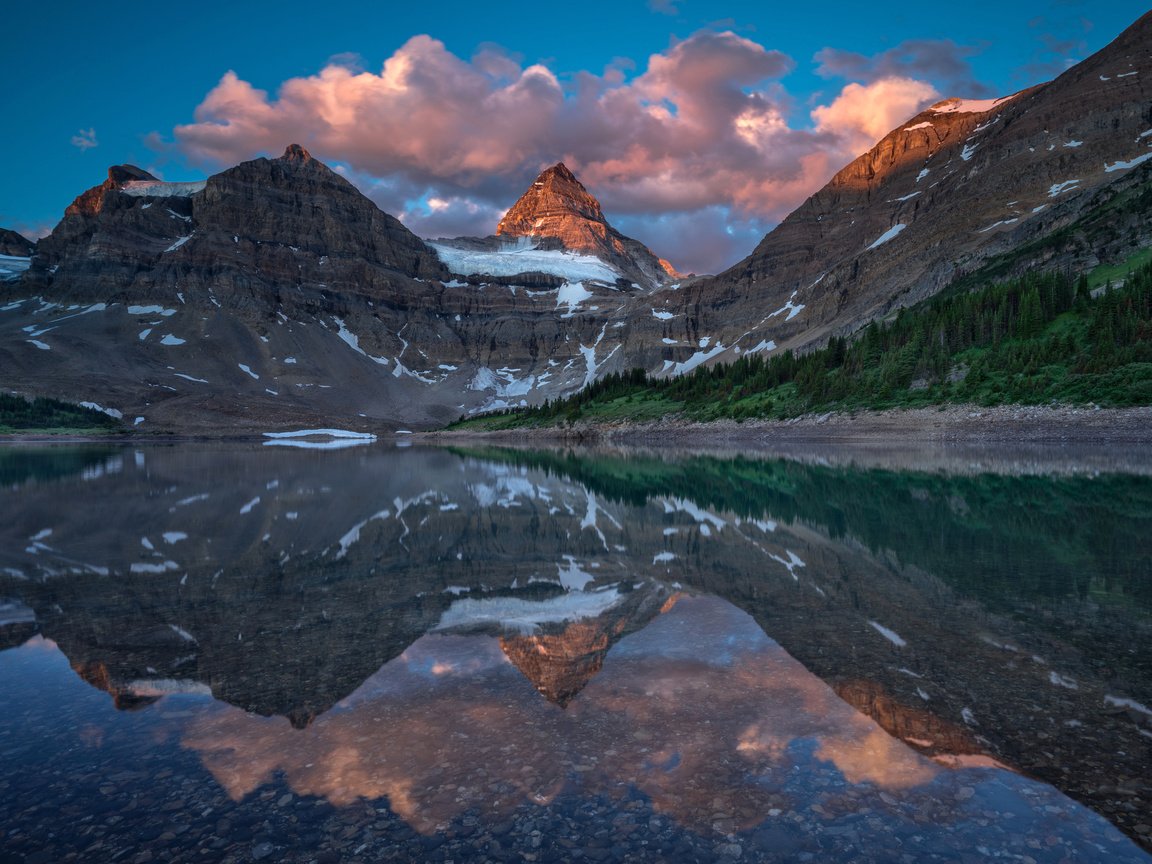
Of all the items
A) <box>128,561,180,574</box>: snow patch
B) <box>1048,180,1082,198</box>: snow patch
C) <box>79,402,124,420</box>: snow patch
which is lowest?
<box>128,561,180,574</box>: snow patch

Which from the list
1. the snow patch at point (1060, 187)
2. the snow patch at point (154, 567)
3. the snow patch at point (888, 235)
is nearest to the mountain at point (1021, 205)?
the snow patch at point (1060, 187)

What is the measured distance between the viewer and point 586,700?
6.76m

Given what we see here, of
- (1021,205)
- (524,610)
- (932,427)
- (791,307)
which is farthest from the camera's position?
(791,307)

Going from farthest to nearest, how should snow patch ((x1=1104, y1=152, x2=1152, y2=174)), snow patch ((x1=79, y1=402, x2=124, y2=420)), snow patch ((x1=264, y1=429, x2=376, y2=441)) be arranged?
snow patch ((x1=79, y1=402, x2=124, y2=420)) → snow patch ((x1=264, y1=429, x2=376, y2=441)) → snow patch ((x1=1104, y1=152, x2=1152, y2=174))

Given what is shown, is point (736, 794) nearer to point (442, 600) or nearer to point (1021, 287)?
point (442, 600)

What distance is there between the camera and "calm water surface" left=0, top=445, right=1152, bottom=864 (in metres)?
4.51

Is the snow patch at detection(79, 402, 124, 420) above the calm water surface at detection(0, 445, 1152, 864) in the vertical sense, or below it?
above

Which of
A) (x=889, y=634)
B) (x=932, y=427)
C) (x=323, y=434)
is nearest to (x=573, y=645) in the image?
(x=889, y=634)

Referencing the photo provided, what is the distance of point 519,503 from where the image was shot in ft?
81.3

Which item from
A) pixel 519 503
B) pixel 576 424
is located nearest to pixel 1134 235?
pixel 576 424

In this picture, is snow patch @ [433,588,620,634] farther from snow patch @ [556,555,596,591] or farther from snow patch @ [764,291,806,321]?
snow patch @ [764,291,806,321]

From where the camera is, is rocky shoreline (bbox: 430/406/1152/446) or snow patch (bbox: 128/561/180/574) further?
rocky shoreline (bbox: 430/406/1152/446)

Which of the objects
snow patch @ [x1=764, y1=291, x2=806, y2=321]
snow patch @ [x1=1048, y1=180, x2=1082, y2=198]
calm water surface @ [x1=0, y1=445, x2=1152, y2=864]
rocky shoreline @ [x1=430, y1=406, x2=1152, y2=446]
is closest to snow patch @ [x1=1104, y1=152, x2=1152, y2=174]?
snow patch @ [x1=1048, y1=180, x2=1082, y2=198]

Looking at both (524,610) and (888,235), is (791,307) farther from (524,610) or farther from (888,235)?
(524,610)
